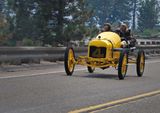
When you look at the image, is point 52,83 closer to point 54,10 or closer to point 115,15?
point 54,10

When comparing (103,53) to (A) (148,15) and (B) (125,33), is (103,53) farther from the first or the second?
(A) (148,15)

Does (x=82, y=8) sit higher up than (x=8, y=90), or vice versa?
(x=82, y=8)

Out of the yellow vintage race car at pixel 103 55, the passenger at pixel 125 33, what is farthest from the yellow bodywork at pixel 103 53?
the passenger at pixel 125 33

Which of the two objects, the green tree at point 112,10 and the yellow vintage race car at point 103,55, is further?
the green tree at point 112,10

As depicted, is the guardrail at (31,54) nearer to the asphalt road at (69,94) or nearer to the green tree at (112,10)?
the asphalt road at (69,94)

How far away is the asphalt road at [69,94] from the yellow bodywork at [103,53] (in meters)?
0.90

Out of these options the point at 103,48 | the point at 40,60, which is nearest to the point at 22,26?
the point at 40,60

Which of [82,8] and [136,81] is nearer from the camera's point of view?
[136,81]

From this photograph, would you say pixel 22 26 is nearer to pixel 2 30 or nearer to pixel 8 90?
pixel 2 30

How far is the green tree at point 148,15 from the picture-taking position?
10412cm

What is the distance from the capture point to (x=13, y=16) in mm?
51469

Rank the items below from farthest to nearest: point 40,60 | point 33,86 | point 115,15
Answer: point 115,15, point 40,60, point 33,86

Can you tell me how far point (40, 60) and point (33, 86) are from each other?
8.60 metres

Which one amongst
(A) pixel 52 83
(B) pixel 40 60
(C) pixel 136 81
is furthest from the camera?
(B) pixel 40 60
